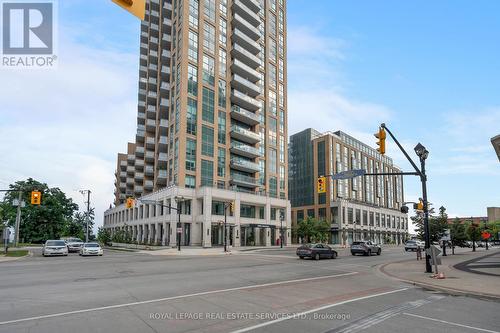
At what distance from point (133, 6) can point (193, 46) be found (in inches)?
2506

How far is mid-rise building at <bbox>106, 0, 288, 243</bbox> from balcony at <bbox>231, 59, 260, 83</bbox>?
20 cm

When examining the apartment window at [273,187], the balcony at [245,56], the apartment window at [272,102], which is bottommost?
the apartment window at [273,187]

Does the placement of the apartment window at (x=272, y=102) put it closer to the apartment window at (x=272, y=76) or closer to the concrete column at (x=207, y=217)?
the apartment window at (x=272, y=76)

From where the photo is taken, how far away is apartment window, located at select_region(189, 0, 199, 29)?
218 feet

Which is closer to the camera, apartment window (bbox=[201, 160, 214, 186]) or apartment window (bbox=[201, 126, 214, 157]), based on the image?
apartment window (bbox=[201, 160, 214, 186])

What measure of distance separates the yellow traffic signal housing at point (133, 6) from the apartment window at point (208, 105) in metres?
60.4

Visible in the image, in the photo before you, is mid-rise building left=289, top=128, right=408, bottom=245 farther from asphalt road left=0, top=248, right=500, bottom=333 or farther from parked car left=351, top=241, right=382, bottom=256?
asphalt road left=0, top=248, right=500, bottom=333

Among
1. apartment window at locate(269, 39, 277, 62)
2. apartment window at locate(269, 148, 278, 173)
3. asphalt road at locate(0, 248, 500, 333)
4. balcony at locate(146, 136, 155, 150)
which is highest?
apartment window at locate(269, 39, 277, 62)

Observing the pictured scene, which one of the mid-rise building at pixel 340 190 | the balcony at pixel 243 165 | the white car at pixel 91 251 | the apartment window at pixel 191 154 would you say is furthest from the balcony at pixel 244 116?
the white car at pixel 91 251

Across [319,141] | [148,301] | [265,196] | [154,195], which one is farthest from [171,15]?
[148,301]

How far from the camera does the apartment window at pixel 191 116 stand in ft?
210

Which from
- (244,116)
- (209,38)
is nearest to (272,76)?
(244,116)

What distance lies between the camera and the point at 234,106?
70.5 metres

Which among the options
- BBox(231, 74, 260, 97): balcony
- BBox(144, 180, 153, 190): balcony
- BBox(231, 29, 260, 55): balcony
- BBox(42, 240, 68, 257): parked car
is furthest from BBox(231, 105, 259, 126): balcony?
BBox(42, 240, 68, 257): parked car
